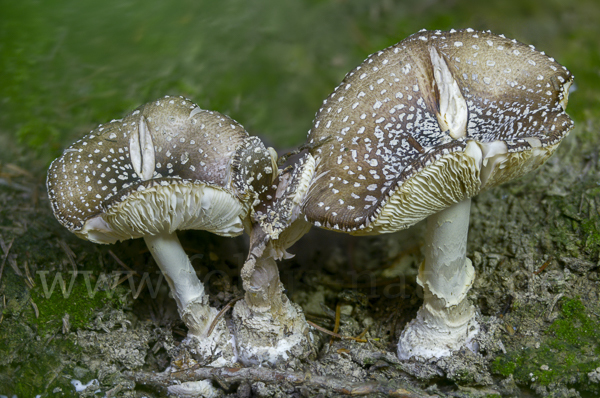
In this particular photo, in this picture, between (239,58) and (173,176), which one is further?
(239,58)

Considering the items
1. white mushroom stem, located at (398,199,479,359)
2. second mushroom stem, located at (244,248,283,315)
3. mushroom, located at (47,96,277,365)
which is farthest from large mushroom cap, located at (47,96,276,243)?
white mushroom stem, located at (398,199,479,359)

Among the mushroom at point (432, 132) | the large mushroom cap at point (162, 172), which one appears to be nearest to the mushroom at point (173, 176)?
the large mushroom cap at point (162, 172)

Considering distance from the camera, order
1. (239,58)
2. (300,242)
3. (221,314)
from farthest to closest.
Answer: (239,58), (300,242), (221,314)

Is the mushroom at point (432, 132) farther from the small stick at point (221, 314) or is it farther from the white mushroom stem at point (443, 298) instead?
the small stick at point (221, 314)

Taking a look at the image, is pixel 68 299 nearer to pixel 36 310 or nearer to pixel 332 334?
pixel 36 310

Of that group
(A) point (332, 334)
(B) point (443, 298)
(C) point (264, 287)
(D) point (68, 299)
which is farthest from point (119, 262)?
(B) point (443, 298)

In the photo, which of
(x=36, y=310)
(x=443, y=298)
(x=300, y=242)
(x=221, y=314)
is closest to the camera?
(x=443, y=298)
